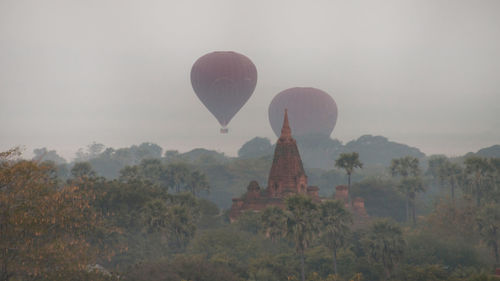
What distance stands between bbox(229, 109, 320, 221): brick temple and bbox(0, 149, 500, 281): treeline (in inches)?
167

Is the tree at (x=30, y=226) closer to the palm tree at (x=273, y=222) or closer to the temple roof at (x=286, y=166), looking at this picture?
the palm tree at (x=273, y=222)

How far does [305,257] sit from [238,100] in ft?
249

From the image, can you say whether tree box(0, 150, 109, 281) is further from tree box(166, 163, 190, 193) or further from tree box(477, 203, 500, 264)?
tree box(166, 163, 190, 193)

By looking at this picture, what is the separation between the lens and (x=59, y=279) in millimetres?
31094

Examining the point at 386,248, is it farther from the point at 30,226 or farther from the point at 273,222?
the point at 30,226

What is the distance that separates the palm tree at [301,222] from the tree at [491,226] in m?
21.9

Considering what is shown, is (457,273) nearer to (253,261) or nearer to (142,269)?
(253,261)

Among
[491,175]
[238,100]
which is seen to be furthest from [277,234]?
[238,100]

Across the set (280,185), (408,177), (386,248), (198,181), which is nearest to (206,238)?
(280,185)

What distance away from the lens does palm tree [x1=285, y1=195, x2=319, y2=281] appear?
46.6 metres

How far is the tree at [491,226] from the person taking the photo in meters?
56.8

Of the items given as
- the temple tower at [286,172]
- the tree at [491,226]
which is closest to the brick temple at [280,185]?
the temple tower at [286,172]

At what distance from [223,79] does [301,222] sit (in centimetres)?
7504

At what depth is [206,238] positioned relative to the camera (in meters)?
60.0
